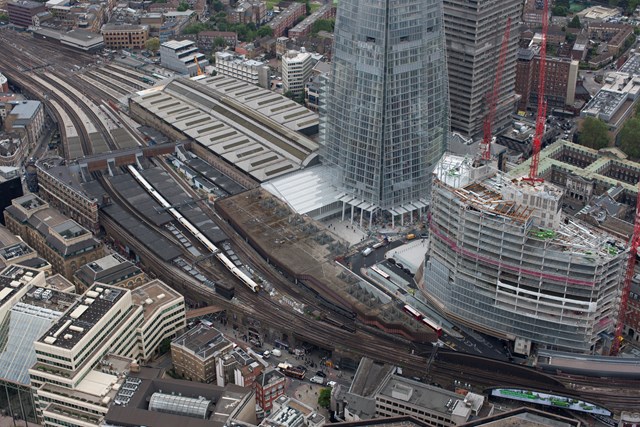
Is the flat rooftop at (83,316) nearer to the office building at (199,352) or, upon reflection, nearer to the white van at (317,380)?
the office building at (199,352)

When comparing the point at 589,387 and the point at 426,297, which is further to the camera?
the point at 426,297

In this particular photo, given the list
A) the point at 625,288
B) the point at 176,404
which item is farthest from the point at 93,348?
the point at 625,288

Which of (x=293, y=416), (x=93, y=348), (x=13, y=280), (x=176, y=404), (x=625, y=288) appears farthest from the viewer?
(x=13, y=280)

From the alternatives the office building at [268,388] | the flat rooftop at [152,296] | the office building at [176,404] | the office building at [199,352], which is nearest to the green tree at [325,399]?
the office building at [268,388]

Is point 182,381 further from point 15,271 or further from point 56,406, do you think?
point 15,271

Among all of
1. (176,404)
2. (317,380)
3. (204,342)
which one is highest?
(204,342)

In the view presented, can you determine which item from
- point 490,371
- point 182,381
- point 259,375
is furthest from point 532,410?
point 182,381

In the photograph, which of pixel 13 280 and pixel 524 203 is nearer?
pixel 524 203

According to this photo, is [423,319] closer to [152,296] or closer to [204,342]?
[204,342]

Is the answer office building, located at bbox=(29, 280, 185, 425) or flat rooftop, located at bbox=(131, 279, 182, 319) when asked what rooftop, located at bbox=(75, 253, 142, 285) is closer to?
flat rooftop, located at bbox=(131, 279, 182, 319)
